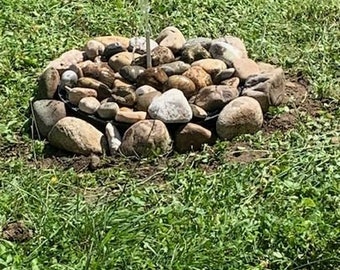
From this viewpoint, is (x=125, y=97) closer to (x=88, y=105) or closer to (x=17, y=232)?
(x=88, y=105)

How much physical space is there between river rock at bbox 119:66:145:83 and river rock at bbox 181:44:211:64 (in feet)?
0.96

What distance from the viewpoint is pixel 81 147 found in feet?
14.5

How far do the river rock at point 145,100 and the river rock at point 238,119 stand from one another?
0.38m

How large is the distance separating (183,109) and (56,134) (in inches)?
27.2

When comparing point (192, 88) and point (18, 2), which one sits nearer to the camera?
point (192, 88)

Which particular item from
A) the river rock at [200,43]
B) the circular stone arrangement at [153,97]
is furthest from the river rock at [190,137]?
the river rock at [200,43]

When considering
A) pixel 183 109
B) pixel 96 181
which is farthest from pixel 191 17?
pixel 96 181

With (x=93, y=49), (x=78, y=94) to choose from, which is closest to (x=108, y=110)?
(x=78, y=94)

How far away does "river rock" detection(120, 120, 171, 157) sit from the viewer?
4.33 meters

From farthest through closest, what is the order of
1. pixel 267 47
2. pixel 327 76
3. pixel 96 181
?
1. pixel 267 47
2. pixel 327 76
3. pixel 96 181

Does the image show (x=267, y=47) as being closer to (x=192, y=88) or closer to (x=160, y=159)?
(x=192, y=88)

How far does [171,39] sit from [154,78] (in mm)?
557

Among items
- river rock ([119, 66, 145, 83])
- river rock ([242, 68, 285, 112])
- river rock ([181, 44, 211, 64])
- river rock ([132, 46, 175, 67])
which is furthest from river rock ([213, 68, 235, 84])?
river rock ([119, 66, 145, 83])

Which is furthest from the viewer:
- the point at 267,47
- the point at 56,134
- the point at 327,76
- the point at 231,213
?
the point at 267,47
